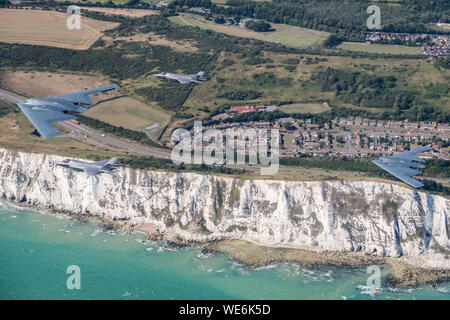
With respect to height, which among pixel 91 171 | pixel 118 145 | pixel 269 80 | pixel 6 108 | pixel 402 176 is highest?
pixel 269 80

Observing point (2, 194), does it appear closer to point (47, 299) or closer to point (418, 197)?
point (47, 299)

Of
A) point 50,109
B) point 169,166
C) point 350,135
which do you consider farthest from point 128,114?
point 350,135

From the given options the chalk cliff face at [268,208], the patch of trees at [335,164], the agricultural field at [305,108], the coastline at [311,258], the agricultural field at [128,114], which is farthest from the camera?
the agricultural field at [305,108]

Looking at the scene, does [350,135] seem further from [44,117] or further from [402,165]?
[44,117]

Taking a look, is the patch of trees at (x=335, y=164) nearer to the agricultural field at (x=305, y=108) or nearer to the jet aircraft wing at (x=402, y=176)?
the jet aircraft wing at (x=402, y=176)

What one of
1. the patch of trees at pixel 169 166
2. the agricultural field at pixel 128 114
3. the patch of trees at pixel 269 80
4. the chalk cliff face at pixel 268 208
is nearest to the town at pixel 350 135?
the patch of trees at pixel 269 80

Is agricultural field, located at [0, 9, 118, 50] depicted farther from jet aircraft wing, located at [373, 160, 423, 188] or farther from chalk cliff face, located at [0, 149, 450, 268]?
jet aircraft wing, located at [373, 160, 423, 188]
